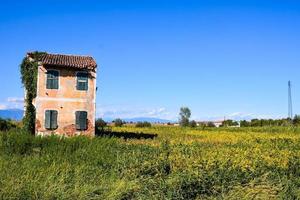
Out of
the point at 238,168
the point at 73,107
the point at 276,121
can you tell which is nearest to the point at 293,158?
the point at 238,168

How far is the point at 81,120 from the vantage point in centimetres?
3641

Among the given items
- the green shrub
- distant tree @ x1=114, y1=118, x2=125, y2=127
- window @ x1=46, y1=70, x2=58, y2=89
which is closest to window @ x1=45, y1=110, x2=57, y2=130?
window @ x1=46, y1=70, x2=58, y2=89

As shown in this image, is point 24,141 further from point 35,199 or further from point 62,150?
point 35,199

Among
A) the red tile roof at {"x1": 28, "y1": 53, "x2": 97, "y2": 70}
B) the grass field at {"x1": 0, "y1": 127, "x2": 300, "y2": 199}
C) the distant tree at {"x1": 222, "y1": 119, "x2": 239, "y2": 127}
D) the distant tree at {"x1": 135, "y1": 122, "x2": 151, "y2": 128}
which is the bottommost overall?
the grass field at {"x1": 0, "y1": 127, "x2": 300, "y2": 199}

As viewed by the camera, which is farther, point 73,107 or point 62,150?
point 73,107

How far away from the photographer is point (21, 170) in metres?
11.4

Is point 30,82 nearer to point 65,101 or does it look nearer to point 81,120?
point 65,101

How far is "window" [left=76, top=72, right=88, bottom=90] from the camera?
36.7 m

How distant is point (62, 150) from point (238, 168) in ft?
26.7

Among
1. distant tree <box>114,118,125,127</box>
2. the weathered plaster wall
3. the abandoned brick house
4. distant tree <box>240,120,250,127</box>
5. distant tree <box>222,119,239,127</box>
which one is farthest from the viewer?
distant tree <box>222,119,239,127</box>

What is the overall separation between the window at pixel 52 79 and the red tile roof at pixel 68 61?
2.15 ft

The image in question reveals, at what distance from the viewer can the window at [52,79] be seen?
1406 inches

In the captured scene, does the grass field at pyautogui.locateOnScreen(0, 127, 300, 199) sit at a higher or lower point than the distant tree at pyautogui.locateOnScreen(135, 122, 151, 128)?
lower

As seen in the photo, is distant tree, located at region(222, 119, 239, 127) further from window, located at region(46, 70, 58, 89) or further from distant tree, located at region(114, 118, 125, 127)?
window, located at region(46, 70, 58, 89)
